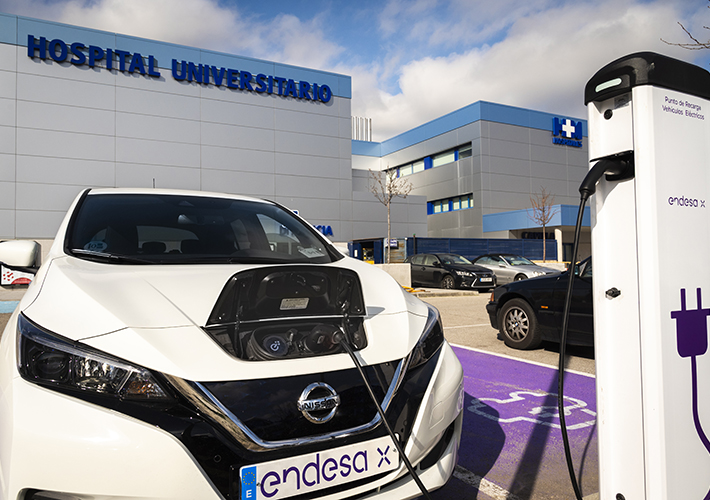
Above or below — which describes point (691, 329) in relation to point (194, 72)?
below

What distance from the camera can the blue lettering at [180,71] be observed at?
24.1 m

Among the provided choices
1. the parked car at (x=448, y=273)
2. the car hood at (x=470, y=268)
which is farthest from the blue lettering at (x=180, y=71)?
the car hood at (x=470, y=268)

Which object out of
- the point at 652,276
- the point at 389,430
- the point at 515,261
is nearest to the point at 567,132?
the point at 515,261

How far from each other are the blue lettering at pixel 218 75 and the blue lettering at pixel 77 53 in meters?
5.85

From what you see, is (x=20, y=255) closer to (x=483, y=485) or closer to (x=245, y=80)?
(x=483, y=485)

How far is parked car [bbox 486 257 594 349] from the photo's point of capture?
538cm

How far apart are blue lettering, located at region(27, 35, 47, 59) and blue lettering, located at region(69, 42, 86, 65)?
3.52 feet

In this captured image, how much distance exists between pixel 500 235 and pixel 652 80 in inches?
1358

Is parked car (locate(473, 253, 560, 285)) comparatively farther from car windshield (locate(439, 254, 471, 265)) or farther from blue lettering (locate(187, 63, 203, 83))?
blue lettering (locate(187, 63, 203, 83))

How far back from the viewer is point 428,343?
2.05 meters

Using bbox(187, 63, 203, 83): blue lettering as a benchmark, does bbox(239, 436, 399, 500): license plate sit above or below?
below

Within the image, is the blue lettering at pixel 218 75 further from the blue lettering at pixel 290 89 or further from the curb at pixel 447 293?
the curb at pixel 447 293

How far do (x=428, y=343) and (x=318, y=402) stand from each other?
641 millimetres

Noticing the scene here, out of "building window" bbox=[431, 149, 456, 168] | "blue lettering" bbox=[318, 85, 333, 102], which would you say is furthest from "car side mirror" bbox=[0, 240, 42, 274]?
"building window" bbox=[431, 149, 456, 168]
